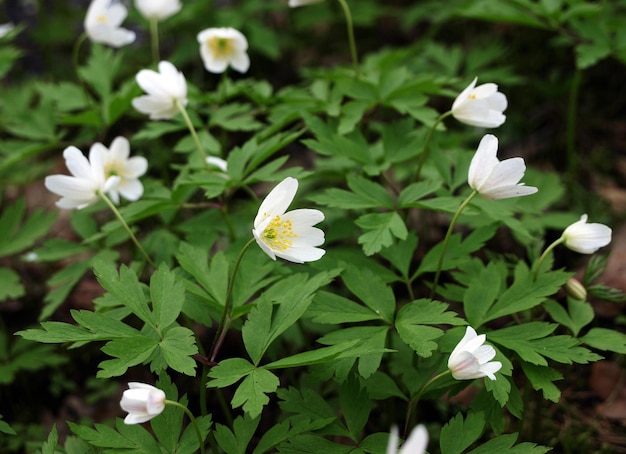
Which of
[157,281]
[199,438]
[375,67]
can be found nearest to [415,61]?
[375,67]

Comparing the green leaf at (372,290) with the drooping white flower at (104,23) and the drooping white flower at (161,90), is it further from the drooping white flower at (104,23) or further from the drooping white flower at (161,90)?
the drooping white flower at (104,23)

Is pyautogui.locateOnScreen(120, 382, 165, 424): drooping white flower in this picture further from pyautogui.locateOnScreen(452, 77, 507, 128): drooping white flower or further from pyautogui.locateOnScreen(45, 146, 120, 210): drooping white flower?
pyautogui.locateOnScreen(452, 77, 507, 128): drooping white flower

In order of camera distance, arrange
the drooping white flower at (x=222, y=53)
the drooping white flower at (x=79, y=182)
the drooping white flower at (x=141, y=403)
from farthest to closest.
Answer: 1. the drooping white flower at (x=222, y=53)
2. the drooping white flower at (x=79, y=182)
3. the drooping white flower at (x=141, y=403)

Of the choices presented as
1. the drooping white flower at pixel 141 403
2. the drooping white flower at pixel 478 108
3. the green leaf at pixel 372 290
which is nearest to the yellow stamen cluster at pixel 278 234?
the green leaf at pixel 372 290

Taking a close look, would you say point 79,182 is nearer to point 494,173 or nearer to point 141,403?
point 141,403

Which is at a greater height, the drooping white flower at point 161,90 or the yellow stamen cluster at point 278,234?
the drooping white flower at point 161,90
